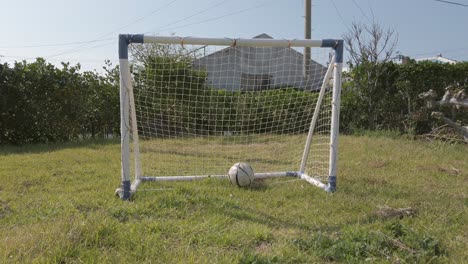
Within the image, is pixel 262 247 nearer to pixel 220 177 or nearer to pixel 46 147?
pixel 220 177

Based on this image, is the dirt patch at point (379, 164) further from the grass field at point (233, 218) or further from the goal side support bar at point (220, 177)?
the goal side support bar at point (220, 177)

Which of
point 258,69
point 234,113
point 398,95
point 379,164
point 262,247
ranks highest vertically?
point 258,69

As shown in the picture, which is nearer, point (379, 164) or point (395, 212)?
point (395, 212)

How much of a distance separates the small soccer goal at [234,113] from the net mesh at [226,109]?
0.06 feet

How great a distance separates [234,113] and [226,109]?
9.0 inches

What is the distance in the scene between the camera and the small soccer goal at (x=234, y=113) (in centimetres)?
555

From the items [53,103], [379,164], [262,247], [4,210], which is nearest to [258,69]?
[379,164]

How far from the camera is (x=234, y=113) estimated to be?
7453 mm

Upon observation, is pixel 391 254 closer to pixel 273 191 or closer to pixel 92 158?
pixel 273 191

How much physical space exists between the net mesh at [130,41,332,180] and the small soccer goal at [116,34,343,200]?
2 cm

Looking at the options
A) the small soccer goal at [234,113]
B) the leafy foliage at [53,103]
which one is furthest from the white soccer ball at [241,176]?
the leafy foliage at [53,103]

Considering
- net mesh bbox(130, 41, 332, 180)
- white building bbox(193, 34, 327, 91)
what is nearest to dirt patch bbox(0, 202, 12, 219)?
net mesh bbox(130, 41, 332, 180)

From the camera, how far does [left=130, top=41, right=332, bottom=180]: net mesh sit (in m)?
6.39

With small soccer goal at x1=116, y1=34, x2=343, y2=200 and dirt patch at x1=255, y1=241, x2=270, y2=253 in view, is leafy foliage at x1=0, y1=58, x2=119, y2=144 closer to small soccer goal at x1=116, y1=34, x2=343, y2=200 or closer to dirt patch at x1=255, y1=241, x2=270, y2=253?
small soccer goal at x1=116, y1=34, x2=343, y2=200
